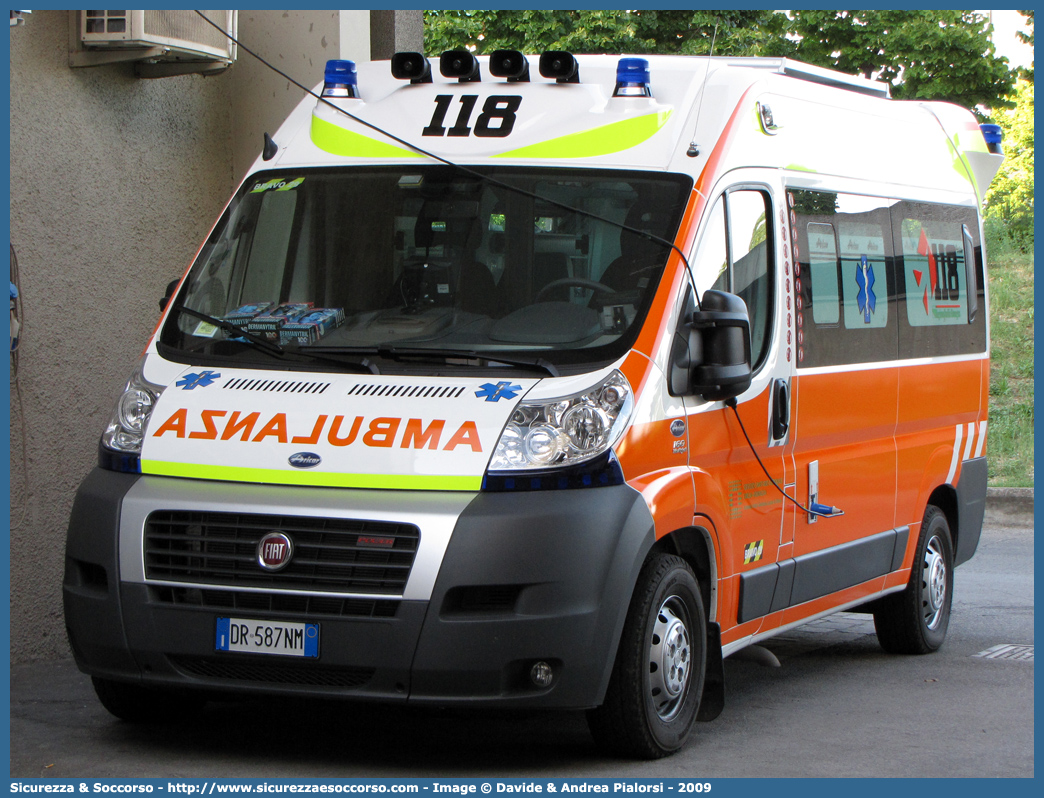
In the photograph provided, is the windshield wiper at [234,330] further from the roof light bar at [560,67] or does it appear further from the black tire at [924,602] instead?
the black tire at [924,602]

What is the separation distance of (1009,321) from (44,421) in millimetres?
18150

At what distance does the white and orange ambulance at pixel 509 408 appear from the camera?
540 centimetres

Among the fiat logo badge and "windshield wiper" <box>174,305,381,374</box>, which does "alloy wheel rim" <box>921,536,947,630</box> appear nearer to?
"windshield wiper" <box>174,305,381,374</box>

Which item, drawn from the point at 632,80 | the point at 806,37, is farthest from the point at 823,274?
the point at 806,37

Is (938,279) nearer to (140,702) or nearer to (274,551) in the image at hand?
(274,551)

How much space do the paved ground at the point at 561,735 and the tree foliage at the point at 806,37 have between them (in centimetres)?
2104

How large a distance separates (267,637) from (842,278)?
3499mm

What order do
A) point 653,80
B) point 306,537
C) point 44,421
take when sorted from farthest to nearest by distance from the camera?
1. point 44,421
2. point 653,80
3. point 306,537

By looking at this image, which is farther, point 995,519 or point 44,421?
point 995,519

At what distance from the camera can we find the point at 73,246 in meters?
8.19

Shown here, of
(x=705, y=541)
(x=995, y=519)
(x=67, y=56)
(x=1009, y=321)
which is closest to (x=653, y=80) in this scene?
(x=705, y=541)

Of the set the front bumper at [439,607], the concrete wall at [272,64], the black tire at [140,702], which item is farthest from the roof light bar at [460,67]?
the concrete wall at [272,64]

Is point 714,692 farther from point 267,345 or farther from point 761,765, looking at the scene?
point 267,345

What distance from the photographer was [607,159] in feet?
20.9
